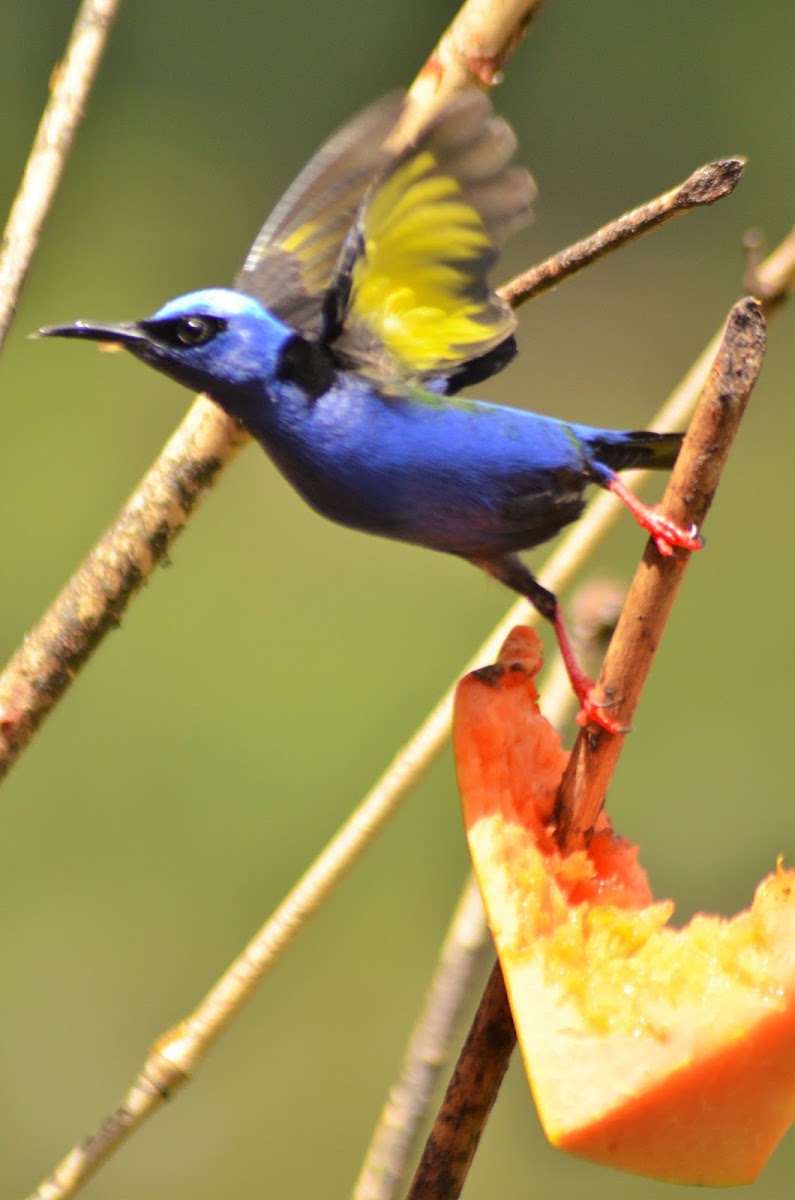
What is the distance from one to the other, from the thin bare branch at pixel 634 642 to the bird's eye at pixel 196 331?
0.42 m

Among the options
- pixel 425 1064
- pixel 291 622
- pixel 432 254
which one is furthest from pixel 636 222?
pixel 291 622

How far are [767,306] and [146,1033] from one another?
248 centimetres

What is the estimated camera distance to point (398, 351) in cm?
131

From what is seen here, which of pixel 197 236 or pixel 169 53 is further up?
pixel 169 53

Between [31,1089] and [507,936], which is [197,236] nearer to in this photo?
[31,1089]

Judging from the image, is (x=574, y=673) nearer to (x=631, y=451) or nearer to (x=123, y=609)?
(x=631, y=451)

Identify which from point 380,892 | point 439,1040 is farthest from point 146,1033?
point 439,1040

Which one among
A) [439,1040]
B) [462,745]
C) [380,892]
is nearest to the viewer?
[462,745]

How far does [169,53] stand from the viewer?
4219 mm

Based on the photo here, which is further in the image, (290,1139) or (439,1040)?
(290,1139)

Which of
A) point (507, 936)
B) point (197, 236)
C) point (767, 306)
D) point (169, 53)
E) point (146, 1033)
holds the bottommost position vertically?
point (146, 1033)

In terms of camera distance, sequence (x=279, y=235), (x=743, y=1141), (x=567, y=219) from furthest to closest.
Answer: (x=567, y=219) < (x=279, y=235) < (x=743, y=1141)

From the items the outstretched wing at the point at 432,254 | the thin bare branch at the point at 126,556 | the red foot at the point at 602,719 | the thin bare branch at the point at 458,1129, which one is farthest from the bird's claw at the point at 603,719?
the outstretched wing at the point at 432,254

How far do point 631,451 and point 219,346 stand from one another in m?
0.37
